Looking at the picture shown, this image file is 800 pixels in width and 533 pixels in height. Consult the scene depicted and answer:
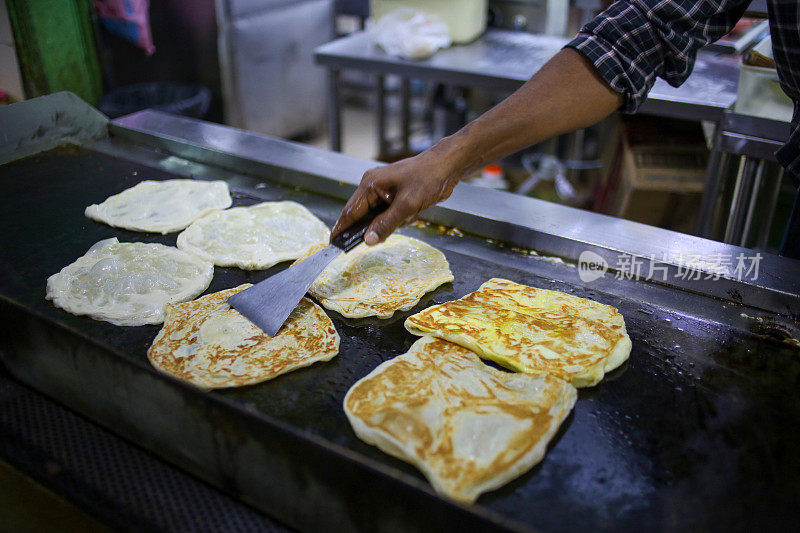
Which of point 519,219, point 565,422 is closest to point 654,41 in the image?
point 519,219

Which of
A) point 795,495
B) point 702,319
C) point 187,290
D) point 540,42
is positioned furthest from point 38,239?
point 540,42

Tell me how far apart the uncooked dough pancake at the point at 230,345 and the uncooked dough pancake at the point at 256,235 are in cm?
29

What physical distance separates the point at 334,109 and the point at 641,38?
2.58 meters

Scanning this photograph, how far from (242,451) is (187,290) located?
806 mm

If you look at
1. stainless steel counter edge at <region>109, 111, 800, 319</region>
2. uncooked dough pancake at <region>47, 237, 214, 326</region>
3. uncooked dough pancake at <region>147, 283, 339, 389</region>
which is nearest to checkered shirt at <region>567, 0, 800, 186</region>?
stainless steel counter edge at <region>109, 111, 800, 319</region>

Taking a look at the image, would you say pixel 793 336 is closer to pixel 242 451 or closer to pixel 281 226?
pixel 242 451

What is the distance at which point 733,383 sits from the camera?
1584mm

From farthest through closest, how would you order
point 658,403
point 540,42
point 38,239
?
point 540,42, point 38,239, point 658,403

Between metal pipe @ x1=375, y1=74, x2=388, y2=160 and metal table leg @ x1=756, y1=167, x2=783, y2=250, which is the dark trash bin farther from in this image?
metal table leg @ x1=756, y1=167, x2=783, y2=250

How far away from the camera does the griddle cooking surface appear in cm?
126

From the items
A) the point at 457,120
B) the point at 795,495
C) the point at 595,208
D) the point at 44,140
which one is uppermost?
the point at 44,140

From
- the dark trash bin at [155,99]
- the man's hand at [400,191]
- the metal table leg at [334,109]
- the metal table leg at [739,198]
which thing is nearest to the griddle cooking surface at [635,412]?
the man's hand at [400,191]

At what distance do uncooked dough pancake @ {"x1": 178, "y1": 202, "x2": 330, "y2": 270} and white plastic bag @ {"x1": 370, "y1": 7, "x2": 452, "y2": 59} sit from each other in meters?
1.92

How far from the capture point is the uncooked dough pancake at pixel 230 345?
158 centimetres
